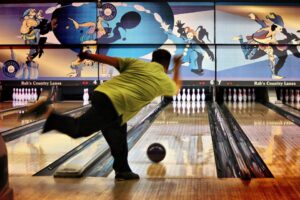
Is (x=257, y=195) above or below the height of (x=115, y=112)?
below

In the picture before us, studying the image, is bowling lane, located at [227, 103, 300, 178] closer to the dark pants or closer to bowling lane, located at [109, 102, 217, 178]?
bowling lane, located at [109, 102, 217, 178]

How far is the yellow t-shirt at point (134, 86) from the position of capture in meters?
3.37

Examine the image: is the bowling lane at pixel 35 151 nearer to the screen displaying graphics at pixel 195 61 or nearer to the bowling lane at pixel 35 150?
the bowling lane at pixel 35 150

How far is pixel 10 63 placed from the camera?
10.0m

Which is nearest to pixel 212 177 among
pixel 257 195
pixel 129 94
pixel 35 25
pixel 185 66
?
pixel 257 195

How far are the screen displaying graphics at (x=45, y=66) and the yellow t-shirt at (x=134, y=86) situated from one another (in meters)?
6.52

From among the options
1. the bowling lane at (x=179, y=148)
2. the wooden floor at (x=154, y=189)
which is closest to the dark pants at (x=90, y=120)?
the wooden floor at (x=154, y=189)

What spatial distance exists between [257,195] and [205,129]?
3216 millimetres

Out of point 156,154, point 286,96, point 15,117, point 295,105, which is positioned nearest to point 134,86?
point 156,154

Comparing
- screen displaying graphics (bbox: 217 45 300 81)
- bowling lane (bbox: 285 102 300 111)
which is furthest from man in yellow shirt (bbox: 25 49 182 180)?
screen displaying graphics (bbox: 217 45 300 81)

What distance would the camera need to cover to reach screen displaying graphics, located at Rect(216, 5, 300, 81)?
31.2ft

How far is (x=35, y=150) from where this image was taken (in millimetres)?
4941

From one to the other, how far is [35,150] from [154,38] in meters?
5.27

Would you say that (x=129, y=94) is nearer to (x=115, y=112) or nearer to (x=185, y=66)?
(x=115, y=112)
